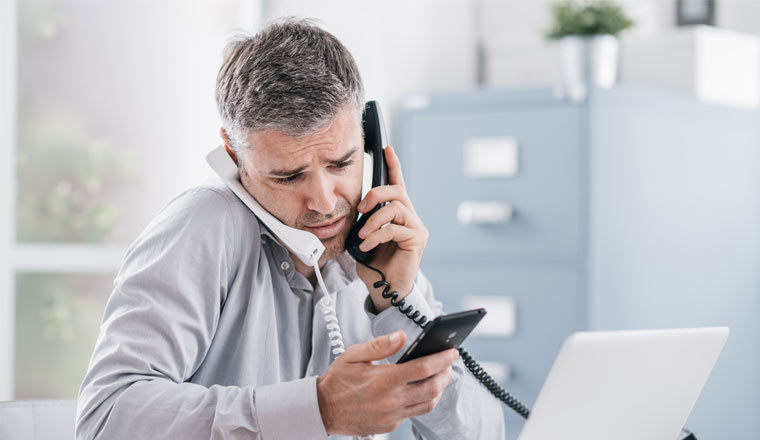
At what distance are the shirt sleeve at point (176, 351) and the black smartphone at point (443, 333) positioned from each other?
0.45 feet

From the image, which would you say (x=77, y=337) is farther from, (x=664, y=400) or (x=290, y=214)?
(x=664, y=400)

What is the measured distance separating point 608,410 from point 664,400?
9cm

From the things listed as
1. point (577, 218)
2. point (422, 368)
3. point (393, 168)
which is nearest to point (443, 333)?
point (422, 368)

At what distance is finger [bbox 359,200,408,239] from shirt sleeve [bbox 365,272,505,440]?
11cm

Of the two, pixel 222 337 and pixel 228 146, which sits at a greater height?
pixel 228 146

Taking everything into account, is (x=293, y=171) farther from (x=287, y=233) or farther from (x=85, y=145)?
(x=85, y=145)

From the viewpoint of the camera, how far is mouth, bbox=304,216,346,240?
1266 millimetres

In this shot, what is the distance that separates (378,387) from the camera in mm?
950

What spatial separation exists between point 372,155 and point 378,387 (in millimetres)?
508

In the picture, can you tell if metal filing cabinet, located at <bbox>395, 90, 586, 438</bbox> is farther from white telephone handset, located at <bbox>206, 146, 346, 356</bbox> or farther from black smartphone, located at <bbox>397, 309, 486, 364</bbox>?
black smartphone, located at <bbox>397, 309, 486, 364</bbox>

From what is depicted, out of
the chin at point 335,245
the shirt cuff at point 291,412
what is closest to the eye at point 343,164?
the chin at point 335,245

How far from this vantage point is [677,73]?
2.35 metres

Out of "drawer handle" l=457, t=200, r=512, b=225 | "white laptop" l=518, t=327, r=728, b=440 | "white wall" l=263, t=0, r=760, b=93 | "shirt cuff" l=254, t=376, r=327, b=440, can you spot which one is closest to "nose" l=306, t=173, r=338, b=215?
"shirt cuff" l=254, t=376, r=327, b=440

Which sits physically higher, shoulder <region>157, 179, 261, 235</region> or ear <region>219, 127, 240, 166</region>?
ear <region>219, 127, 240, 166</region>
